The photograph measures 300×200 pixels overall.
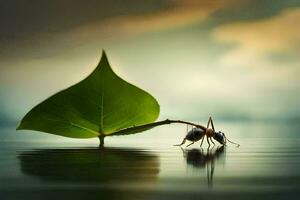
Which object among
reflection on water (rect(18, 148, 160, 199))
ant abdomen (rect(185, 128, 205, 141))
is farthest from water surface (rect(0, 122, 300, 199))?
ant abdomen (rect(185, 128, 205, 141))

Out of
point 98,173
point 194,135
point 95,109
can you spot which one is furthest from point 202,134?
point 98,173

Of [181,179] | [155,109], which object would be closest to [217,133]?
[155,109]

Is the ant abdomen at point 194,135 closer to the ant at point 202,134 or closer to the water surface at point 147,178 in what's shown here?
the ant at point 202,134

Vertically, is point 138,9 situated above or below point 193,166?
above

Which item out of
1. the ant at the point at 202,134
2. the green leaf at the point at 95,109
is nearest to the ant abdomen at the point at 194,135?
the ant at the point at 202,134

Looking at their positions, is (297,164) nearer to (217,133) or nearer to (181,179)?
(181,179)

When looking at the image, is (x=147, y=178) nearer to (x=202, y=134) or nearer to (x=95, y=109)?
(x=95, y=109)

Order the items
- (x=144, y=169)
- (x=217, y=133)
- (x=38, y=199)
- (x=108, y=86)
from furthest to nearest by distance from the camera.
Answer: (x=217, y=133), (x=108, y=86), (x=144, y=169), (x=38, y=199)
